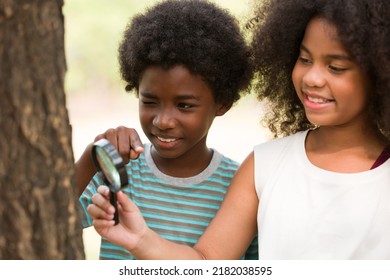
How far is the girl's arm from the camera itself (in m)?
2.31

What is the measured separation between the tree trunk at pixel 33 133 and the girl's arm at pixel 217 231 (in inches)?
15.7

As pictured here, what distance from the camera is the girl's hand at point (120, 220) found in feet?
7.22

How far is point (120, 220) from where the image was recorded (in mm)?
2318

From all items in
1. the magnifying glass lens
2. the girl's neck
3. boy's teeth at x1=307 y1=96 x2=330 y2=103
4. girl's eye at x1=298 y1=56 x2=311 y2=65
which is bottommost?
the magnifying glass lens

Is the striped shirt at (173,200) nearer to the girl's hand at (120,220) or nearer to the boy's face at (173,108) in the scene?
the boy's face at (173,108)

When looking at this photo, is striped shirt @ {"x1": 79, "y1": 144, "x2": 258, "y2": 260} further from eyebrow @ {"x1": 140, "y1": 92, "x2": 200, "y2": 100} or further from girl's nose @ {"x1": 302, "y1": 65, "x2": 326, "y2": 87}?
girl's nose @ {"x1": 302, "y1": 65, "x2": 326, "y2": 87}

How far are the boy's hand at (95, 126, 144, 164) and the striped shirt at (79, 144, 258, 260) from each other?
0.18 m

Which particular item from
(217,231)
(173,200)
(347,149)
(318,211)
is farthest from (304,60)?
(173,200)

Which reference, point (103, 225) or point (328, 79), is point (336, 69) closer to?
point (328, 79)

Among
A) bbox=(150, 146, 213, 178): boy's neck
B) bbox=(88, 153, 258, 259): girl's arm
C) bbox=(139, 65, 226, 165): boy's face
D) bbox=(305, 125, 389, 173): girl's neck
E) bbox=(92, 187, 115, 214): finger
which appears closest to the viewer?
bbox=(92, 187, 115, 214): finger

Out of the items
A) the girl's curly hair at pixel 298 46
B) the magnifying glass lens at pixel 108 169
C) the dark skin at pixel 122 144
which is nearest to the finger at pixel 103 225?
the magnifying glass lens at pixel 108 169

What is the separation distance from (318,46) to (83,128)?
223 inches

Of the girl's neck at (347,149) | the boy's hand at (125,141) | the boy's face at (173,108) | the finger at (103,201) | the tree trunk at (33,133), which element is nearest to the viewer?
the tree trunk at (33,133)

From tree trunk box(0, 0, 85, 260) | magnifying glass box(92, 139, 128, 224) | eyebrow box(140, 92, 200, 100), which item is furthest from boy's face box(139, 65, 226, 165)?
tree trunk box(0, 0, 85, 260)
